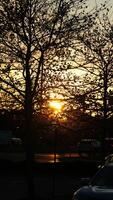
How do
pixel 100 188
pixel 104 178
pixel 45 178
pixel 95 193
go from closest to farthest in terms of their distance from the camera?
pixel 95 193 < pixel 100 188 < pixel 104 178 < pixel 45 178

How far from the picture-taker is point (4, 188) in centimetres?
2388

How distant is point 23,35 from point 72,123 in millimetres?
6070

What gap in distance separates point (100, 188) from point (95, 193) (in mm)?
602

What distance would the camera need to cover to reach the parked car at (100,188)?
39.9 ft

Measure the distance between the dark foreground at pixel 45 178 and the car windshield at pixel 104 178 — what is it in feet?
20.7

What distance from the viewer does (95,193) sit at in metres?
12.3

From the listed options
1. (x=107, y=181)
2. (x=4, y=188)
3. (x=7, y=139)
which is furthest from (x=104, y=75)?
(x=7, y=139)

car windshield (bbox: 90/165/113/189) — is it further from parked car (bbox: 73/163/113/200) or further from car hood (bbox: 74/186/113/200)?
car hood (bbox: 74/186/113/200)

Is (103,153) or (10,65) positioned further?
(103,153)

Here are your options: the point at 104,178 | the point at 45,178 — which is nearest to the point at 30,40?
the point at 104,178

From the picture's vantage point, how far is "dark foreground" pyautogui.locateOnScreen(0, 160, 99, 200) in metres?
22.8

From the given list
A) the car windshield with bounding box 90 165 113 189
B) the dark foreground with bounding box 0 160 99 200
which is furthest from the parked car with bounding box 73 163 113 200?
the dark foreground with bounding box 0 160 99 200

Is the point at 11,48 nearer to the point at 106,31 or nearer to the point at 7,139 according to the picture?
the point at 106,31

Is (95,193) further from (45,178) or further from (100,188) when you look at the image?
(45,178)
